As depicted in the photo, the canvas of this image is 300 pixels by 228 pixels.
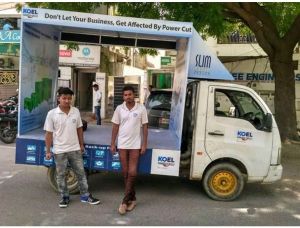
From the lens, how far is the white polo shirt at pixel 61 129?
212 inches

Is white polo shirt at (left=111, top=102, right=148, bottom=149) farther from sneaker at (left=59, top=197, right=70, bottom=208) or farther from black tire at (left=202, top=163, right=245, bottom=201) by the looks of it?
black tire at (left=202, top=163, right=245, bottom=201)

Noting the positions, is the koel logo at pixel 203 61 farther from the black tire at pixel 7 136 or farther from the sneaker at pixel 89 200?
the black tire at pixel 7 136

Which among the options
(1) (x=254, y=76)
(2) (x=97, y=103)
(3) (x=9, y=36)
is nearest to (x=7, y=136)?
(2) (x=97, y=103)

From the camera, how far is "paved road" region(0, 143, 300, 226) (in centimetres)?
512

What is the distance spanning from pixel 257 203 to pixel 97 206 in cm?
241

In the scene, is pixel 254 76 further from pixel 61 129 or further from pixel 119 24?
pixel 61 129

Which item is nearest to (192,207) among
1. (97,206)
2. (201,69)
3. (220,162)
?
(220,162)

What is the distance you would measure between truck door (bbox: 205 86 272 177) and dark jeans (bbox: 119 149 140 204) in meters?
1.14

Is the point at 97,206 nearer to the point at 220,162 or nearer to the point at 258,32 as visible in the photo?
the point at 220,162

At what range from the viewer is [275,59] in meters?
10.9

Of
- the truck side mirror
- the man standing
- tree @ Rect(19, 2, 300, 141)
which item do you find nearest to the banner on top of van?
the truck side mirror

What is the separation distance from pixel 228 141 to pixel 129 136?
1.53 meters

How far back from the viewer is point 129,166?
5.54m

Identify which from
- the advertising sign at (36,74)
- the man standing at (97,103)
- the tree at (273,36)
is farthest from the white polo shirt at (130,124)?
the man standing at (97,103)
